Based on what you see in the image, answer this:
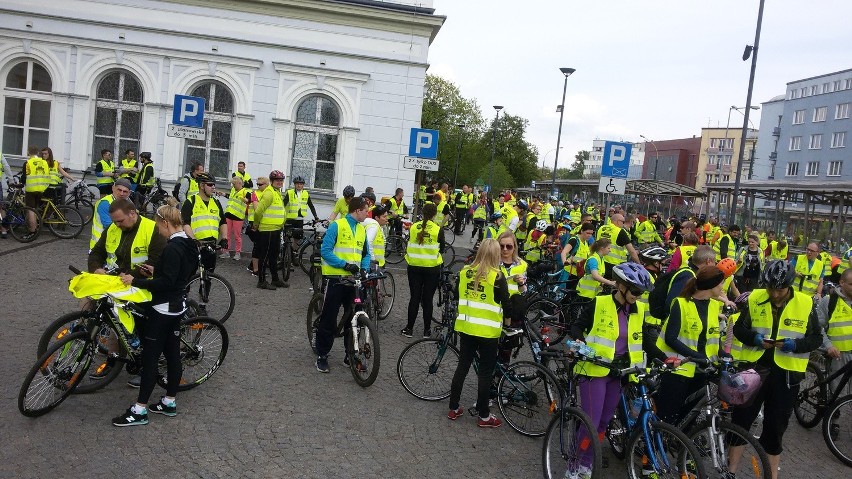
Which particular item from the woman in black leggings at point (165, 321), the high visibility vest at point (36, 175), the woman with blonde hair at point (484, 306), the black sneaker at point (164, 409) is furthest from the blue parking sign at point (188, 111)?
the woman with blonde hair at point (484, 306)

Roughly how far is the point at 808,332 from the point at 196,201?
824 centimetres

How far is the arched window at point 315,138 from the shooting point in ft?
66.6

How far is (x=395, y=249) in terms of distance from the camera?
16.4 m

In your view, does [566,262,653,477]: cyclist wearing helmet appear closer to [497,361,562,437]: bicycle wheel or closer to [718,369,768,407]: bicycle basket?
[718,369,768,407]: bicycle basket

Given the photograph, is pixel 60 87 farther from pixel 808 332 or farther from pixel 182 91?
pixel 808 332

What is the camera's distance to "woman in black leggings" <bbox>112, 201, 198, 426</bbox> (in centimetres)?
587

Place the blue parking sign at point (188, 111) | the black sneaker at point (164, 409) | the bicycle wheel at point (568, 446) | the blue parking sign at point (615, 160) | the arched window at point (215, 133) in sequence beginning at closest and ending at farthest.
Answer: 1. the bicycle wheel at point (568, 446)
2. the black sneaker at point (164, 409)
3. the blue parking sign at point (188, 111)
4. the blue parking sign at point (615, 160)
5. the arched window at point (215, 133)

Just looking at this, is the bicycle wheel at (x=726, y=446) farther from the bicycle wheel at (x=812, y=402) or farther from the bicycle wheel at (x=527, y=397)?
the bicycle wheel at (x=812, y=402)

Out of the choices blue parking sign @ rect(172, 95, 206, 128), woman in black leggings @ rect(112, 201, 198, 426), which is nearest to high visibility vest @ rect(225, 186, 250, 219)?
blue parking sign @ rect(172, 95, 206, 128)

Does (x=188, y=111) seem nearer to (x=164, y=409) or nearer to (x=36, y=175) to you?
(x=36, y=175)

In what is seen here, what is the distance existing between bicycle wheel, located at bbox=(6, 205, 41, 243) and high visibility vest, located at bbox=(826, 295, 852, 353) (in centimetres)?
1364

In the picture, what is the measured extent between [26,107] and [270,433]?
17.2 metres

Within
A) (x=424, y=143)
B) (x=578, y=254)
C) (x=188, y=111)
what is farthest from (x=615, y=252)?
(x=188, y=111)

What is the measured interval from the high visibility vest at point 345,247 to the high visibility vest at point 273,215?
163 inches
